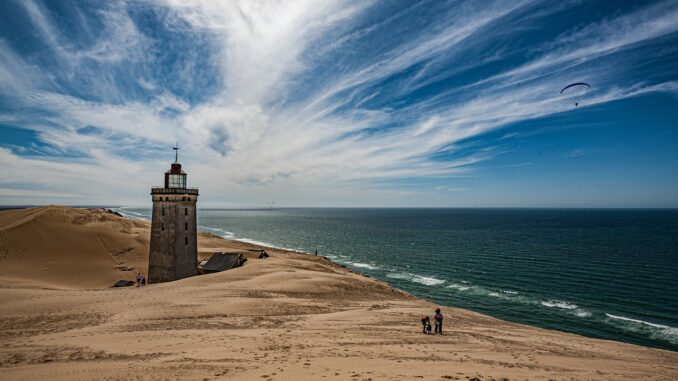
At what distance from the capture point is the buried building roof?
35.2m

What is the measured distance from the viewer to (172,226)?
31.0m

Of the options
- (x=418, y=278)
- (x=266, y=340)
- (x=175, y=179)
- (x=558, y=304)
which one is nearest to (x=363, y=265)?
(x=418, y=278)

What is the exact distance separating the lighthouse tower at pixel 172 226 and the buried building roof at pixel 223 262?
11.4 ft

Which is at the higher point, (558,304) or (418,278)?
(418,278)

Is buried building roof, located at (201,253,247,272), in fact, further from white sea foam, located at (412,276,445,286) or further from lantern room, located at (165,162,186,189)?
white sea foam, located at (412,276,445,286)

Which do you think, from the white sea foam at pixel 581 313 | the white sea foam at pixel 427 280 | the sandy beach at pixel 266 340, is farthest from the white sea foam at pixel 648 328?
the white sea foam at pixel 427 280

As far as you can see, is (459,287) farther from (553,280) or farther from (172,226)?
(172,226)

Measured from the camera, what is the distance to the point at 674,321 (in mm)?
31016

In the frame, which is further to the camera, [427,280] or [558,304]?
[427,280]

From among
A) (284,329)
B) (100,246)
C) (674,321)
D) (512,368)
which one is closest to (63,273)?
(100,246)

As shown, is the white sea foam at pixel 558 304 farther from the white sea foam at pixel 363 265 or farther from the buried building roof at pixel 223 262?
the buried building roof at pixel 223 262

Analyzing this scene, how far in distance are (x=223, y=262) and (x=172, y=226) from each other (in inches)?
295

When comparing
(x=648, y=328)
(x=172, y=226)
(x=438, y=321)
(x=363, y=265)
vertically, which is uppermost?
(x=172, y=226)

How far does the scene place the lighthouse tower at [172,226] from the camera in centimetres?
3077
